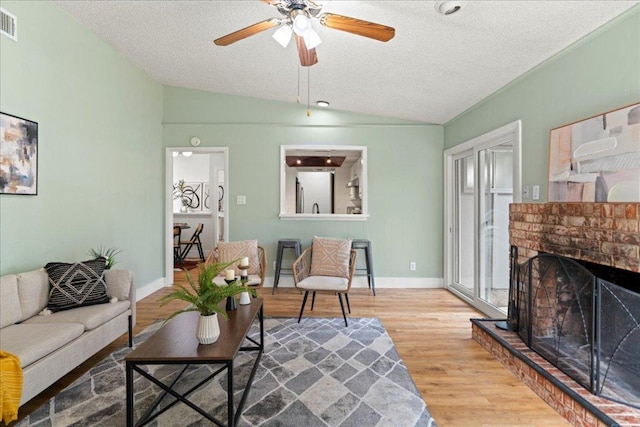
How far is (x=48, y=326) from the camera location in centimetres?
208

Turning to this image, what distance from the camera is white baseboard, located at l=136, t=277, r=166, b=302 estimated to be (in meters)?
4.12

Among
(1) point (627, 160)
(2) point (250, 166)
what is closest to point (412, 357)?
(1) point (627, 160)

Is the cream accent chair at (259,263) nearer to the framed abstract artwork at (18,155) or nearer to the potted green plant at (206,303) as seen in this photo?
the potted green plant at (206,303)

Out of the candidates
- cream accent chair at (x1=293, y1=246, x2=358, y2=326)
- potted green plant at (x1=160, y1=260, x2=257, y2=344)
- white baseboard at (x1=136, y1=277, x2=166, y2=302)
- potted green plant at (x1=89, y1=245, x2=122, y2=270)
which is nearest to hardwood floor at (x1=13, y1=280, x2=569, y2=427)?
white baseboard at (x1=136, y1=277, x2=166, y2=302)

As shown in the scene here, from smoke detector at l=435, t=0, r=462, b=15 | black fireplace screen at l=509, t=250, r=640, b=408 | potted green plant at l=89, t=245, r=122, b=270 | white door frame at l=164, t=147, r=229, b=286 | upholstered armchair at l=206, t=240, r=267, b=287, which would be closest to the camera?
black fireplace screen at l=509, t=250, r=640, b=408

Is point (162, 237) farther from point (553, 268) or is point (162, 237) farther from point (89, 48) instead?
point (553, 268)

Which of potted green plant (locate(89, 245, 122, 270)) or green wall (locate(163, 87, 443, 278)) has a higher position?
green wall (locate(163, 87, 443, 278))

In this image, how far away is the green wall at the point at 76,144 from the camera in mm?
2459

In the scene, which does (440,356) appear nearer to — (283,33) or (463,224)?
(463,224)

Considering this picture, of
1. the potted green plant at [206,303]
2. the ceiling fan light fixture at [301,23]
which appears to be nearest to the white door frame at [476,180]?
the ceiling fan light fixture at [301,23]

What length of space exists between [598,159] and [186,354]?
108 inches

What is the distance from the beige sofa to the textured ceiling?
7.72ft

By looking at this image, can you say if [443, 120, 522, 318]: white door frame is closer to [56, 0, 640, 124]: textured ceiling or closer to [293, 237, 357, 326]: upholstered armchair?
[56, 0, 640, 124]: textured ceiling

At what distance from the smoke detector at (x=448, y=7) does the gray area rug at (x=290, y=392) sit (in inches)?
101
